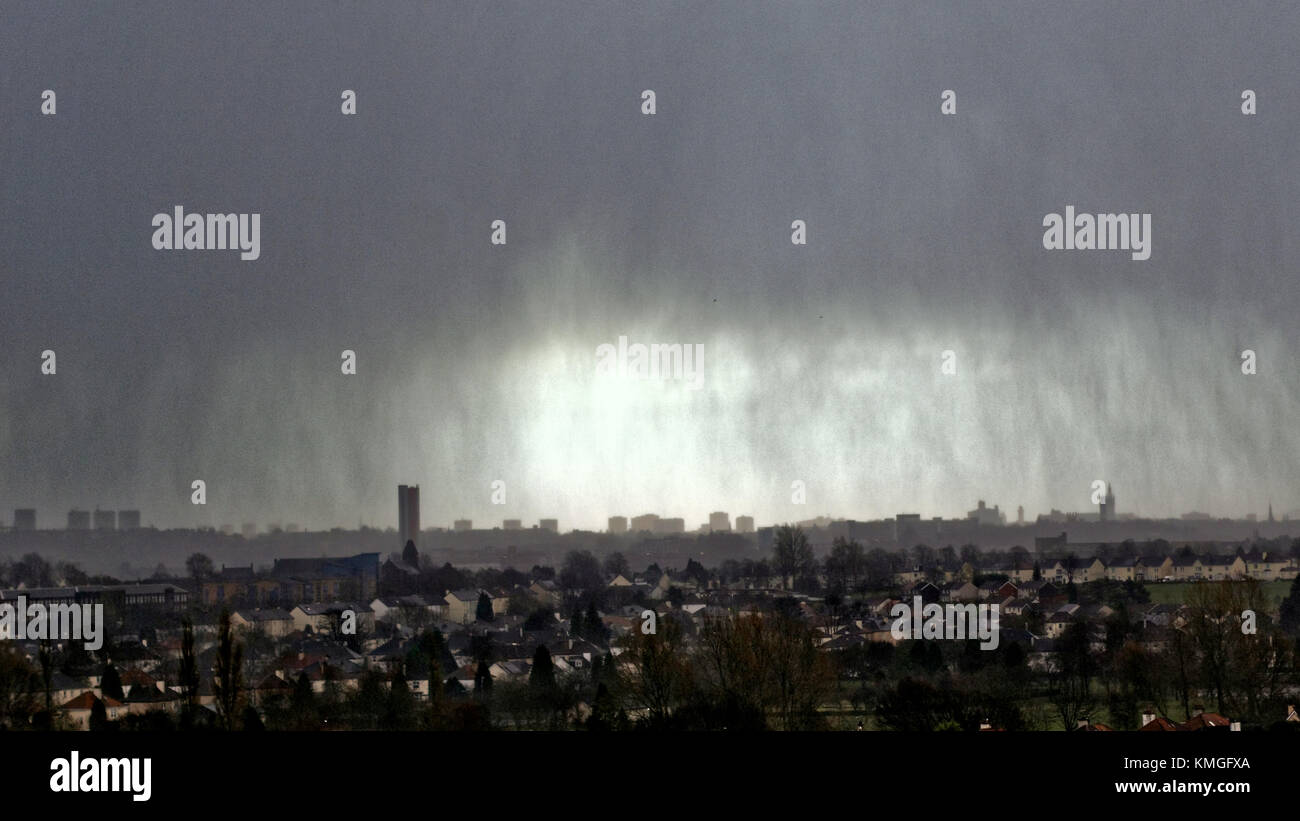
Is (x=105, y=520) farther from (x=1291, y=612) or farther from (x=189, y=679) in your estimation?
(x=1291, y=612)

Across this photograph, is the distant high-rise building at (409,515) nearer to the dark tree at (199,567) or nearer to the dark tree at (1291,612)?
the dark tree at (199,567)

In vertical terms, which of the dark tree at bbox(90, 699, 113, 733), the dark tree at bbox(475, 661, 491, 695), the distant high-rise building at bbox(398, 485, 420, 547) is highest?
the distant high-rise building at bbox(398, 485, 420, 547)

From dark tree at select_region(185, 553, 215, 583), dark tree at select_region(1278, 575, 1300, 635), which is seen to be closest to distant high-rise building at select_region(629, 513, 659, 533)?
dark tree at select_region(185, 553, 215, 583)

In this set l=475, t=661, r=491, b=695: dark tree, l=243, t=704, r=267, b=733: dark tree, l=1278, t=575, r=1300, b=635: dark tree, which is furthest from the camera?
l=1278, t=575, r=1300, b=635: dark tree

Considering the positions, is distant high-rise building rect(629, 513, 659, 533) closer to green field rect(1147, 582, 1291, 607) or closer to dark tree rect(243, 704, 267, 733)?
green field rect(1147, 582, 1291, 607)

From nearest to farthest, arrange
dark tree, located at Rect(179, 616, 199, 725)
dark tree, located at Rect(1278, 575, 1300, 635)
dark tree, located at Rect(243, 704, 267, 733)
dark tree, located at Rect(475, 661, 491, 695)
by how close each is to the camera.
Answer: dark tree, located at Rect(243, 704, 267, 733), dark tree, located at Rect(179, 616, 199, 725), dark tree, located at Rect(475, 661, 491, 695), dark tree, located at Rect(1278, 575, 1300, 635)

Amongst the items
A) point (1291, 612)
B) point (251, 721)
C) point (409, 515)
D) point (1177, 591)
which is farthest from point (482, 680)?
point (1177, 591)
